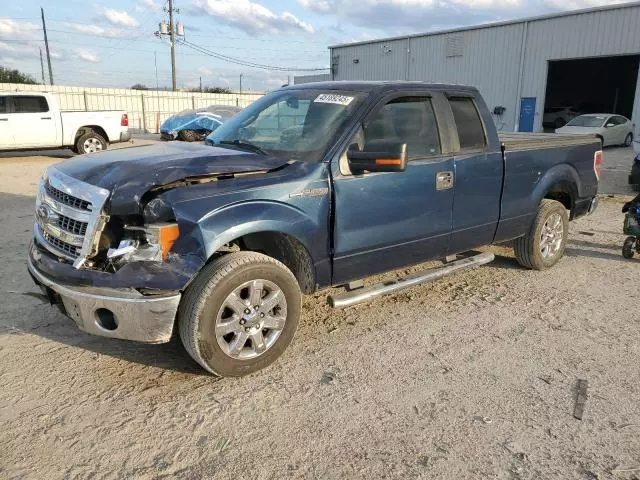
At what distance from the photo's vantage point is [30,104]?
1491 centimetres

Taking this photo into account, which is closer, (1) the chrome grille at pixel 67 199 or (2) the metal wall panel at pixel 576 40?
(1) the chrome grille at pixel 67 199

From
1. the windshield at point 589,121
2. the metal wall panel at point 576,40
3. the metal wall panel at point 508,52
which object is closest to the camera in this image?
the windshield at point 589,121

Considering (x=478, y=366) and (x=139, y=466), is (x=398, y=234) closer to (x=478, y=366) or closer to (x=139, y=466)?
(x=478, y=366)

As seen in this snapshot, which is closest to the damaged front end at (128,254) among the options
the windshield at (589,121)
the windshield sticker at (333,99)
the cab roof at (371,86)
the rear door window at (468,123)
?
the windshield sticker at (333,99)

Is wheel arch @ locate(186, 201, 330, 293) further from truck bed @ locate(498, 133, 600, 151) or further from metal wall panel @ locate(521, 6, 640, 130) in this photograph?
metal wall panel @ locate(521, 6, 640, 130)

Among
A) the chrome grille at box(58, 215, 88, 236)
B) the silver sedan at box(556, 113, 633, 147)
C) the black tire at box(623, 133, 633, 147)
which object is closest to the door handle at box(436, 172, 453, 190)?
the chrome grille at box(58, 215, 88, 236)

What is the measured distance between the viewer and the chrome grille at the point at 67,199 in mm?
3200

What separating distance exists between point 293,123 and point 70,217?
6.06 ft

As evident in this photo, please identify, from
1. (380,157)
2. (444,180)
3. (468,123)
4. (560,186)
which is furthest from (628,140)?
(380,157)

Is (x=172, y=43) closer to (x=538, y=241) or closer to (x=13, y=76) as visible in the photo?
(x=13, y=76)

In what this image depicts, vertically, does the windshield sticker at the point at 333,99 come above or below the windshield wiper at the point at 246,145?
above

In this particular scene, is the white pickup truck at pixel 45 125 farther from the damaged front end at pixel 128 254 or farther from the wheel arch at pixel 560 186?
the wheel arch at pixel 560 186

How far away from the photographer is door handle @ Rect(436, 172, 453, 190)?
4309 mm

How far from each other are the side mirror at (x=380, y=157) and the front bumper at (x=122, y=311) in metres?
1.51
